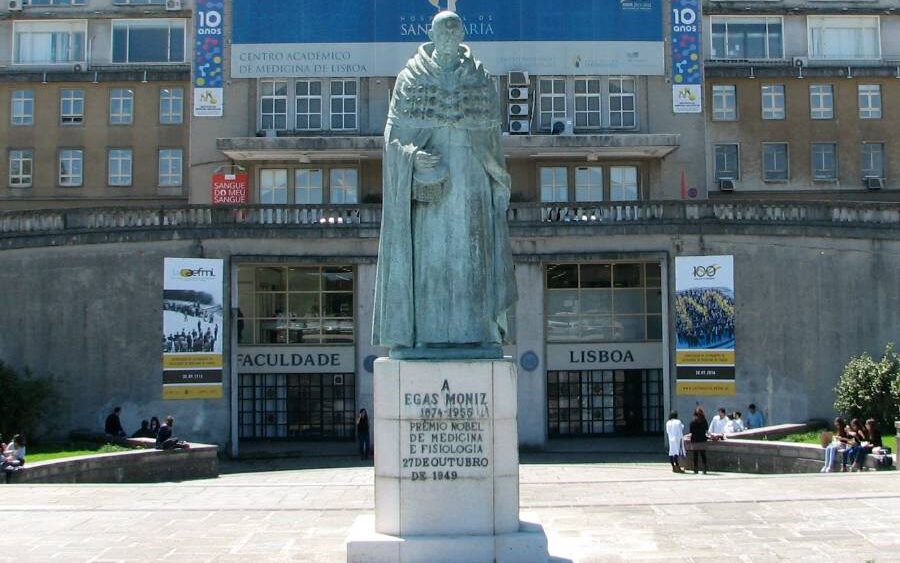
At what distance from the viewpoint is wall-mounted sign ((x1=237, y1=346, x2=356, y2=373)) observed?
3669 cm

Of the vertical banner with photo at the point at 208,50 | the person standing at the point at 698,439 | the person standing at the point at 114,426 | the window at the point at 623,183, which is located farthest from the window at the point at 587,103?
the person standing at the point at 114,426

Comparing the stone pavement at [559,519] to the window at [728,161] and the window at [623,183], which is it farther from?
the window at [728,161]

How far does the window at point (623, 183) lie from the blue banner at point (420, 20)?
189 inches

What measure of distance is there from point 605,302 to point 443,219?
25677 mm

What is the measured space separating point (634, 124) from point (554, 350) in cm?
1042

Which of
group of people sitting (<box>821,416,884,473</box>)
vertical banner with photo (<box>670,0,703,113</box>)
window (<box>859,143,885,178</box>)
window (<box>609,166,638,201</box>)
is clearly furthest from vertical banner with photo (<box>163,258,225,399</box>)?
window (<box>859,143,885,178</box>)

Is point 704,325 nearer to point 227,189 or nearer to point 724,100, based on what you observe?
point 227,189

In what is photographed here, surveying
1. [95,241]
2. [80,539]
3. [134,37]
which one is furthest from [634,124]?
[80,539]

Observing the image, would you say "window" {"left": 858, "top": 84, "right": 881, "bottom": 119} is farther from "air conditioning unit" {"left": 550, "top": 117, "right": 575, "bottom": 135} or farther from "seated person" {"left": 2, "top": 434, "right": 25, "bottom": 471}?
"seated person" {"left": 2, "top": 434, "right": 25, "bottom": 471}

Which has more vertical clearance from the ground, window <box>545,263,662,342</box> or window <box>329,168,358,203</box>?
window <box>329,168,358,203</box>

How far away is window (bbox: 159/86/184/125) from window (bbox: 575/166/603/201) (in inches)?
764

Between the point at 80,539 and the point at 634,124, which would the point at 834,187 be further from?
the point at 80,539

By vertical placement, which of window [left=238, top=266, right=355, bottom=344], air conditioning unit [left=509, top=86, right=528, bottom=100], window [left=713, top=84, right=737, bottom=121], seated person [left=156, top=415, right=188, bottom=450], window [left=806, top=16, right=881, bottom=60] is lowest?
seated person [left=156, top=415, right=188, bottom=450]

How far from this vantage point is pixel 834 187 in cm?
4853
